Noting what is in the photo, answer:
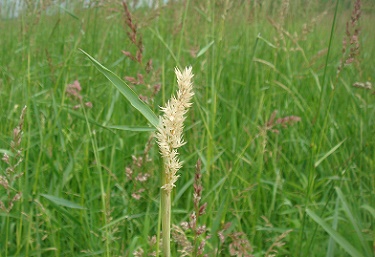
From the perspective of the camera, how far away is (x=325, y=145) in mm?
2131

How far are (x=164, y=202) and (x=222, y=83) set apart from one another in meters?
2.12

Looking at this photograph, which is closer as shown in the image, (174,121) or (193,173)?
(174,121)

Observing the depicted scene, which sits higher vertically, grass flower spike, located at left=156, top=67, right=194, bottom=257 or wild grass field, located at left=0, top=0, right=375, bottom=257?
grass flower spike, located at left=156, top=67, right=194, bottom=257

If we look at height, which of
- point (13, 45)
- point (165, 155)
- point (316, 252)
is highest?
point (13, 45)

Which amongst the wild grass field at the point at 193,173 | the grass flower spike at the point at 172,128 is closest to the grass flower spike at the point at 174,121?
the grass flower spike at the point at 172,128

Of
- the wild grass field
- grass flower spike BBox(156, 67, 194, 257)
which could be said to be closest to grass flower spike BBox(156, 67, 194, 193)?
grass flower spike BBox(156, 67, 194, 257)

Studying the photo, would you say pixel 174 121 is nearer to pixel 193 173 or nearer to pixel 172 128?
pixel 172 128

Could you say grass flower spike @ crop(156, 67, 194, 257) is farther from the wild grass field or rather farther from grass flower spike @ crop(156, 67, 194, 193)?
the wild grass field

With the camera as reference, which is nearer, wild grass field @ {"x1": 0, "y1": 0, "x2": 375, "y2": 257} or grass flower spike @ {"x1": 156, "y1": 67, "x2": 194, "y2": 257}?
grass flower spike @ {"x1": 156, "y1": 67, "x2": 194, "y2": 257}

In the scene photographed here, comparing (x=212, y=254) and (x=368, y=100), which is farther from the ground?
(x=368, y=100)

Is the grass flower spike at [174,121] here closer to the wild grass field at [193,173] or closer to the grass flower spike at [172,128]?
the grass flower spike at [172,128]

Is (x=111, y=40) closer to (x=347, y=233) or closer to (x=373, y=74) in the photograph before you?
(x=373, y=74)

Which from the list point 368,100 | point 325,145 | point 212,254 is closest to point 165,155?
point 212,254

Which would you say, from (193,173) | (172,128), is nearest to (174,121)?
(172,128)
